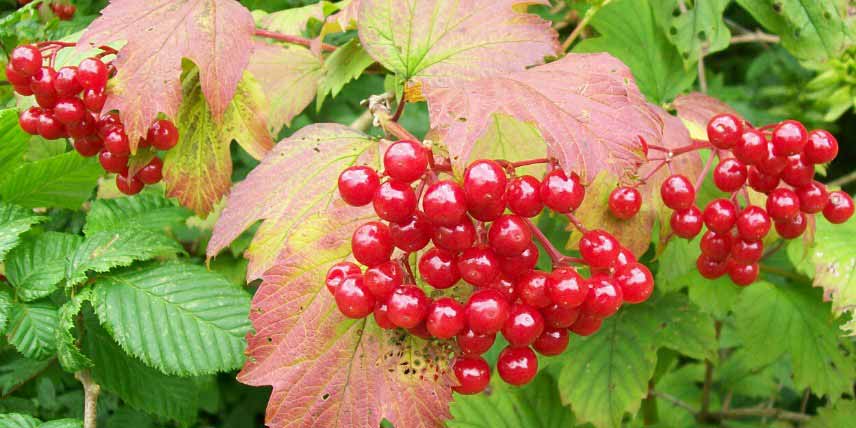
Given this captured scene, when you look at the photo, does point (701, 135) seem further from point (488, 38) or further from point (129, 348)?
point (129, 348)

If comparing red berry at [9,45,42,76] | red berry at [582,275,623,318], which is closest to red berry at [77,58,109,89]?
red berry at [9,45,42,76]

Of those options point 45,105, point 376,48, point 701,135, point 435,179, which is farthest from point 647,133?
point 45,105

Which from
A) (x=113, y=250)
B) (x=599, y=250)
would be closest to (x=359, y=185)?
(x=599, y=250)

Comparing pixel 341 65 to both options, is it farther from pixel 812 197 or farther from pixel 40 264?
pixel 812 197

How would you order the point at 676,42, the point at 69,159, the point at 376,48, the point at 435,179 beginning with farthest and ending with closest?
the point at 676,42
the point at 69,159
the point at 376,48
the point at 435,179

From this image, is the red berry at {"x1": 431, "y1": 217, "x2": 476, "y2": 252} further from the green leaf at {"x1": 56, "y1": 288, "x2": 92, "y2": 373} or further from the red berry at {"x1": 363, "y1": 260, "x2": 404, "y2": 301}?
the green leaf at {"x1": 56, "y1": 288, "x2": 92, "y2": 373}
